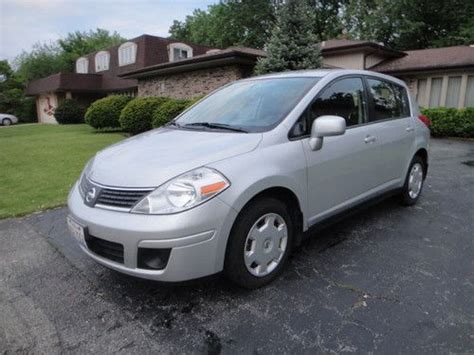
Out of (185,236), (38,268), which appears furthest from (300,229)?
(38,268)

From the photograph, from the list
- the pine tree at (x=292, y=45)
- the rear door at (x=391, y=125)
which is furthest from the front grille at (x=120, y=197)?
the pine tree at (x=292, y=45)

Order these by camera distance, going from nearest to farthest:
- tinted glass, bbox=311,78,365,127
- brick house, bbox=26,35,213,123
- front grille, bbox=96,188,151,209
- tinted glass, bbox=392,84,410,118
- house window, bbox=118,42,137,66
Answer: front grille, bbox=96,188,151,209 → tinted glass, bbox=311,78,365,127 → tinted glass, bbox=392,84,410,118 → brick house, bbox=26,35,213,123 → house window, bbox=118,42,137,66

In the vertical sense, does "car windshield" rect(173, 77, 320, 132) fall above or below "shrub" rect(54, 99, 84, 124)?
above

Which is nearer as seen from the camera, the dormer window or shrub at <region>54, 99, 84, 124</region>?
shrub at <region>54, 99, 84, 124</region>

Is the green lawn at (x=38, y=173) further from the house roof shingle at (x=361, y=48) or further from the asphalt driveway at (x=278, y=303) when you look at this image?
the house roof shingle at (x=361, y=48)

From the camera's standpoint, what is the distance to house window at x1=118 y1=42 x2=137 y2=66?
25.5 meters

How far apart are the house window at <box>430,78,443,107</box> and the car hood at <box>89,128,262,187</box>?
16.4 metres

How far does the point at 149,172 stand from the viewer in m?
2.52

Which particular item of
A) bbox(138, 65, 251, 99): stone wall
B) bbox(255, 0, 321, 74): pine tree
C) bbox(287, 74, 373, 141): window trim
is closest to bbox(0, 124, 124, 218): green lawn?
bbox(287, 74, 373, 141): window trim

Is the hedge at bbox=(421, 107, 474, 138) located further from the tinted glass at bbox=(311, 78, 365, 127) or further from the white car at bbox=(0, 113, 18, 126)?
the white car at bbox=(0, 113, 18, 126)

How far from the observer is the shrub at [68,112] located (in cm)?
2480

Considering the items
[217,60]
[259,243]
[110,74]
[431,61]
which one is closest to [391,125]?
[259,243]

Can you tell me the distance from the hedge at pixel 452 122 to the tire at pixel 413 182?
9776mm

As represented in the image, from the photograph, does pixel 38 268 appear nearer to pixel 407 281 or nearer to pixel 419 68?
pixel 407 281
